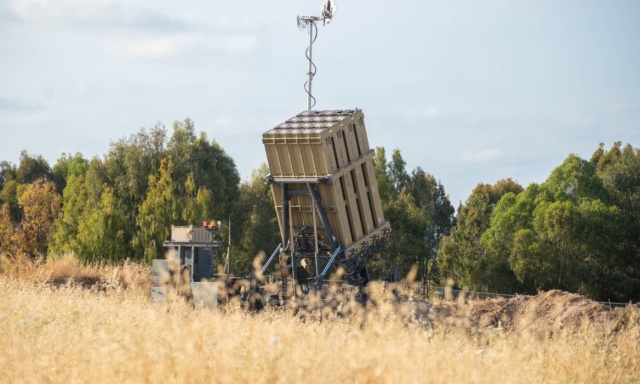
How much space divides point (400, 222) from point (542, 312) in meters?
23.7

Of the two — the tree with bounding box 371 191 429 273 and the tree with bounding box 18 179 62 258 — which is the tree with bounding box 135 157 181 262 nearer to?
the tree with bounding box 371 191 429 273

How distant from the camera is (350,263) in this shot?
21922 millimetres

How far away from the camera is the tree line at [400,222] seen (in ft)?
144

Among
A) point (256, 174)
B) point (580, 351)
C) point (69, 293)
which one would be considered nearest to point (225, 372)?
point (580, 351)

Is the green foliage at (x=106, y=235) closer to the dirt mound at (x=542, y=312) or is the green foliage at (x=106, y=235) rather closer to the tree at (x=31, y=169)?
the dirt mound at (x=542, y=312)

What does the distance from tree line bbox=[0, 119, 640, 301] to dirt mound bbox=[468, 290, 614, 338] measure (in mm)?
18865

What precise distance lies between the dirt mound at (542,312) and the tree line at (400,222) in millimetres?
18865

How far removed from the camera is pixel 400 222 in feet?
157

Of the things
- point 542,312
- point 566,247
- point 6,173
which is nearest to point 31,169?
point 6,173

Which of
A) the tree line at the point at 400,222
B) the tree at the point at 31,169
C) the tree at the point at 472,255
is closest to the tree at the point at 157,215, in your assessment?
the tree line at the point at 400,222

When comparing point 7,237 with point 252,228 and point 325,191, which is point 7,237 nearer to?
point 252,228

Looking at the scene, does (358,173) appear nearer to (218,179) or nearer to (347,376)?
(347,376)

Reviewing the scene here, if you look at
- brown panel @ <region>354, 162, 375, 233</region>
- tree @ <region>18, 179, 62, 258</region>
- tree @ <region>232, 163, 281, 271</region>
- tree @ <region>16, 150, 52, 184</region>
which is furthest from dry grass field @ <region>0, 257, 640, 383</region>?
tree @ <region>16, 150, 52, 184</region>

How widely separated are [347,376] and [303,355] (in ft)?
1.81
